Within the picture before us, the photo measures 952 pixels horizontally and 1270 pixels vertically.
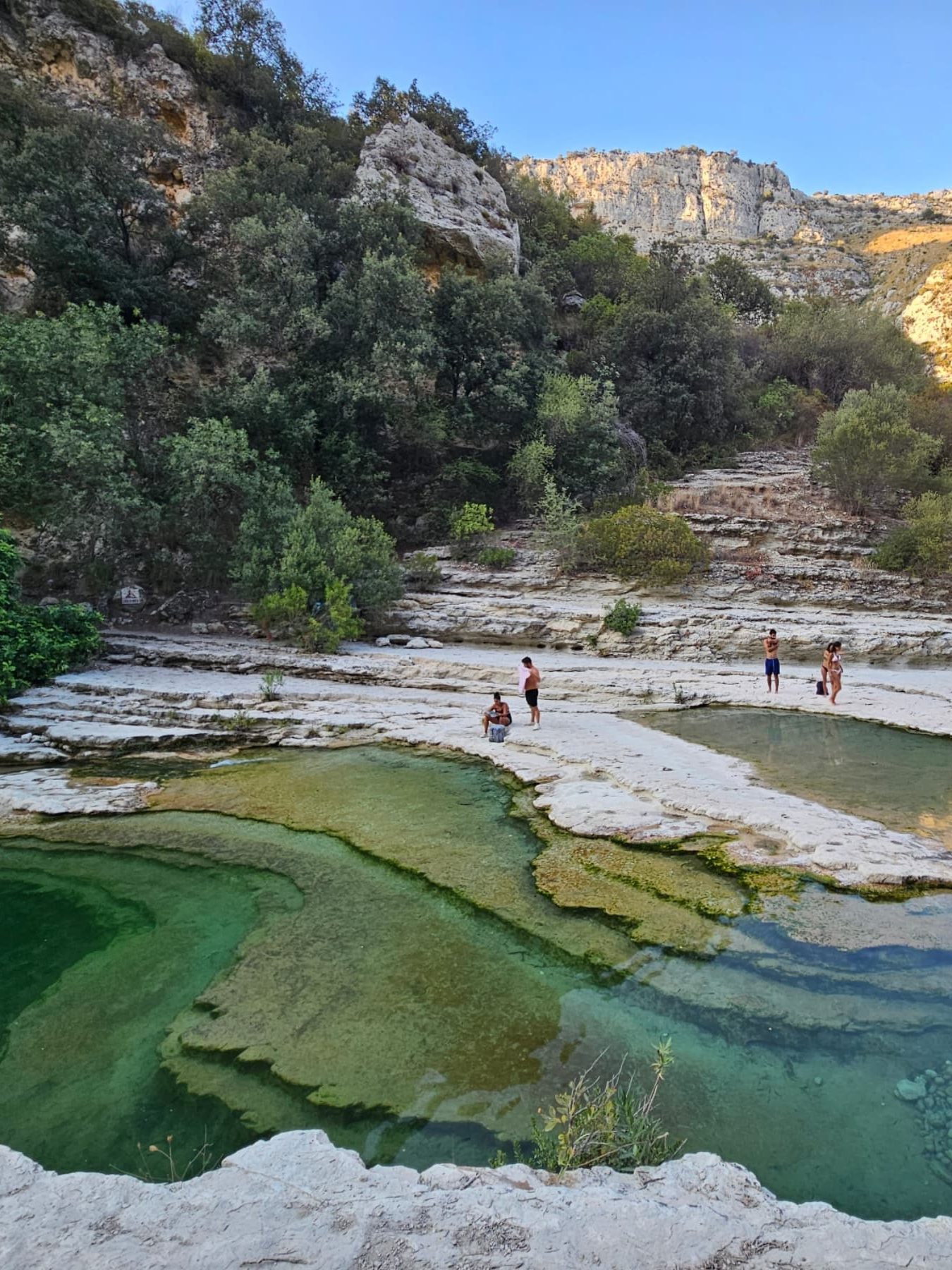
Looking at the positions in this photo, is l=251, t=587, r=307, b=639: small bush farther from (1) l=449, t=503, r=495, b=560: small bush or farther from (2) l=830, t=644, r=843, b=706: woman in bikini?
(2) l=830, t=644, r=843, b=706: woman in bikini

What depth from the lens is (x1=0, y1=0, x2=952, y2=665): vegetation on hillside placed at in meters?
20.3

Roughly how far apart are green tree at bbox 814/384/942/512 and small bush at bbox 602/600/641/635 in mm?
13518

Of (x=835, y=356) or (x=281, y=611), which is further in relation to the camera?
(x=835, y=356)

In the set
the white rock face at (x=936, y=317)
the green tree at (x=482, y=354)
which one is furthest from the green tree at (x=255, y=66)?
the white rock face at (x=936, y=317)

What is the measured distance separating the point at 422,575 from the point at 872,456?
19304 mm

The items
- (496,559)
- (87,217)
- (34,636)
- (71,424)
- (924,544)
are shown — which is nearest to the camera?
(34,636)

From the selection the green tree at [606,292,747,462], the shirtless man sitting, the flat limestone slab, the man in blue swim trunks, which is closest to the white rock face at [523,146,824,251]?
the green tree at [606,292,747,462]

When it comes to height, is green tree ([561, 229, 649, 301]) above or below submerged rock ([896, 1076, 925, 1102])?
above

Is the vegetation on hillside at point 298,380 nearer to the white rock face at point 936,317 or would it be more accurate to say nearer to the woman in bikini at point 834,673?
the woman in bikini at point 834,673

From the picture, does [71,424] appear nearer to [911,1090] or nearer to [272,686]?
[272,686]

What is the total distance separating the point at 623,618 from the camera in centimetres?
2016

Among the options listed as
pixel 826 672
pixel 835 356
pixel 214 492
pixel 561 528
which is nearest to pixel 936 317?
pixel 835 356

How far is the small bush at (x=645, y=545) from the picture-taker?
2330 centimetres

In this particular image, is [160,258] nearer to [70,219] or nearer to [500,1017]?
[70,219]
